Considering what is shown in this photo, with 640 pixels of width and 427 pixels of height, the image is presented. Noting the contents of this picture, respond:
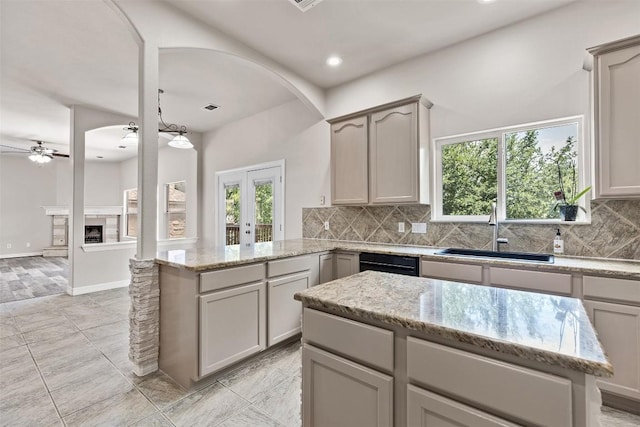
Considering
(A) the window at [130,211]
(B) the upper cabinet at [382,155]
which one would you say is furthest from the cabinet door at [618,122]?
(A) the window at [130,211]

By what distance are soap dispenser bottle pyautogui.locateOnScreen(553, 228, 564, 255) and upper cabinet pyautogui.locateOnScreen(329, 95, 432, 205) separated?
3.66 ft

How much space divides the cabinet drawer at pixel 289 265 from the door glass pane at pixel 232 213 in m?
2.81

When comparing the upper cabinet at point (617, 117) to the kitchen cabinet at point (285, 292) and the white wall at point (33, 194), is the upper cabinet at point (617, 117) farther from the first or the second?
the white wall at point (33, 194)

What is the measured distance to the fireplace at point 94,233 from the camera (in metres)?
9.47

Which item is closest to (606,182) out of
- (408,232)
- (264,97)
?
(408,232)

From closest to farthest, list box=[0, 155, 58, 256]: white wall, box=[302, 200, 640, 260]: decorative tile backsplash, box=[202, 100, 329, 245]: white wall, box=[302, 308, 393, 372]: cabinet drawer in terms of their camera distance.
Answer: box=[302, 308, 393, 372]: cabinet drawer, box=[302, 200, 640, 260]: decorative tile backsplash, box=[202, 100, 329, 245]: white wall, box=[0, 155, 58, 256]: white wall

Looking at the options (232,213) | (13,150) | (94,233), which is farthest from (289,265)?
(94,233)

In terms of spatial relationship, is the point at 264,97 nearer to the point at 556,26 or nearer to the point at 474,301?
the point at 556,26

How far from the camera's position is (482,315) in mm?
1076

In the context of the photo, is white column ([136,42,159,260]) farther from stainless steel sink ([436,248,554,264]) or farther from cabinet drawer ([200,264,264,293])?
stainless steel sink ([436,248,554,264])

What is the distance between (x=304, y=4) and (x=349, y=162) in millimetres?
1608

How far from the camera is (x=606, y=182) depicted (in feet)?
6.97

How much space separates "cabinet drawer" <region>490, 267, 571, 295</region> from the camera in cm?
206

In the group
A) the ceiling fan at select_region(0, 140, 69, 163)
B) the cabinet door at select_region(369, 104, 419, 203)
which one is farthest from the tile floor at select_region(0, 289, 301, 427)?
the ceiling fan at select_region(0, 140, 69, 163)
